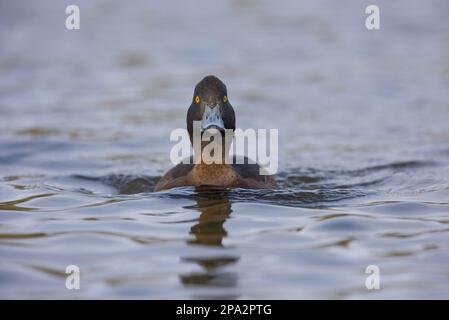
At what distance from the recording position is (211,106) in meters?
9.60

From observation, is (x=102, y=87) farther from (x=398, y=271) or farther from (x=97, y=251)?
(x=398, y=271)

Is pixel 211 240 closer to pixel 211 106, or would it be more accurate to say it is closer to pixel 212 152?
pixel 211 106

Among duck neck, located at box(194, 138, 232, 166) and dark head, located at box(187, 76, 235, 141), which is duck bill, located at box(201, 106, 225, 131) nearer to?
dark head, located at box(187, 76, 235, 141)

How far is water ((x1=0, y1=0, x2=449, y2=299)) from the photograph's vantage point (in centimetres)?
729

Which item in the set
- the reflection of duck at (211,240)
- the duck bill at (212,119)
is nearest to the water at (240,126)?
the reflection of duck at (211,240)

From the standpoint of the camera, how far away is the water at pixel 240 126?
287 inches

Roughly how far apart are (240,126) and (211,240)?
7515mm
